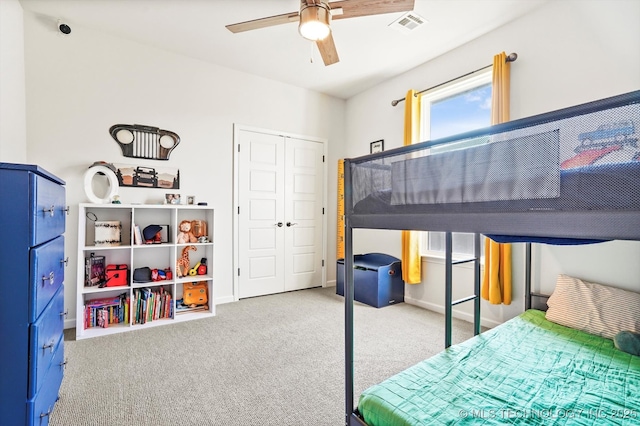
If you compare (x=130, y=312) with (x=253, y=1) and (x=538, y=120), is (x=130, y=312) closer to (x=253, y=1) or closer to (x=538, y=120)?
(x=253, y=1)

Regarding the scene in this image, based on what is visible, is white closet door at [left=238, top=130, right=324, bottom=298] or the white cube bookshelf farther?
white closet door at [left=238, top=130, right=324, bottom=298]

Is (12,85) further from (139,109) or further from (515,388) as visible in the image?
(515,388)

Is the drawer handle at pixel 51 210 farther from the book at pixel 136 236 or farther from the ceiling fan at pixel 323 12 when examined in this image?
the ceiling fan at pixel 323 12

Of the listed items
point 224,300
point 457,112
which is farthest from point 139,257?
point 457,112

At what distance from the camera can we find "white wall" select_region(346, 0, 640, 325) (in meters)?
2.02

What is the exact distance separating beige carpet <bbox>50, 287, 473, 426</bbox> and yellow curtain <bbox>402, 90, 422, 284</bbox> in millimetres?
447

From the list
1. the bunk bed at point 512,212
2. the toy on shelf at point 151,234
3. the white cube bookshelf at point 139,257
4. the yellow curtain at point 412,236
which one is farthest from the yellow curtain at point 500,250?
the toy on shelf at point 151,234

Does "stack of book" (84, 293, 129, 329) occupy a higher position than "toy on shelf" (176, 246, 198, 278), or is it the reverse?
"toy on shelf" (176, 246, 198, 278)

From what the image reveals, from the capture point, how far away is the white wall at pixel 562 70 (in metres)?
2.02

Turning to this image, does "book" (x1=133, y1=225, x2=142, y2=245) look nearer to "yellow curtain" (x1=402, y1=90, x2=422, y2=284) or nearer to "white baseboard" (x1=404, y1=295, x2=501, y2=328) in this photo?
"yellow curtain" (x1=402, y1=90, x2=422, y2=284)

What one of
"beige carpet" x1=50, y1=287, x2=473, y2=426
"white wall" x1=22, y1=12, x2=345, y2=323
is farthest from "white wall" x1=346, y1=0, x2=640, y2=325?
"white wall" x1=22, y1=12, x2=345, y2=323

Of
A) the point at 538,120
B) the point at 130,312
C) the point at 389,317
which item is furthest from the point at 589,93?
the point at 130,312

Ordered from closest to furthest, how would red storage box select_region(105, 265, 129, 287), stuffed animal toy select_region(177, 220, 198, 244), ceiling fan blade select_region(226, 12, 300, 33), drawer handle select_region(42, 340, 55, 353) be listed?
drawer handle select_region(42, 340, 55, 353)
ceiling fan blade select_region(226, 12, 300, 33)
red storage box select_region(105, 265, 129, 287)
stuffed animal toy select_region(177, 220, 198, 244)

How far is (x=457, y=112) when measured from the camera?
3.18 meters
